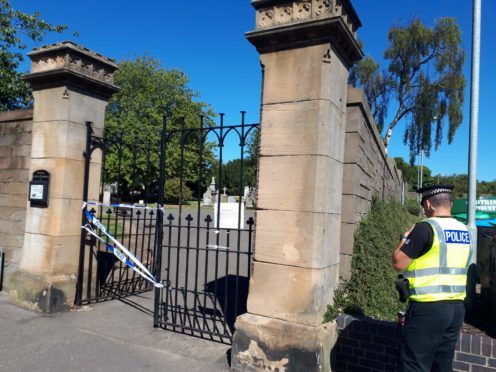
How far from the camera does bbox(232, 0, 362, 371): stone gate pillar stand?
12.5 feet

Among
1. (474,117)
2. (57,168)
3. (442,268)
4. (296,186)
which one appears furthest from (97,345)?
(474,117)

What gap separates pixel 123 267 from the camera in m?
7.27

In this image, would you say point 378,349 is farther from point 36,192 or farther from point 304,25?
point 36,192

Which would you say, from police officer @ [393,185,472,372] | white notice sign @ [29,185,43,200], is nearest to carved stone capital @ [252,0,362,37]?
police officer @ [393,185,472,372]

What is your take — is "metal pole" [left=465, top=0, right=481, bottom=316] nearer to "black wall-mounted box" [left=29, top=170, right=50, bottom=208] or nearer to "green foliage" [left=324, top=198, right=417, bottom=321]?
"green foliage" [left=324, top=198, right=417, bottom=321]

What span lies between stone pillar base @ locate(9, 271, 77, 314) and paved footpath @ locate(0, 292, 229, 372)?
13cm

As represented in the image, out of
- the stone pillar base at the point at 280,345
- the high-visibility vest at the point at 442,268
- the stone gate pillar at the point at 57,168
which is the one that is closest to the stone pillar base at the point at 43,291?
the stone gate pillar at the point at 57,168

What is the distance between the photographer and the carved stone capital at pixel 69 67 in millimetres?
5691

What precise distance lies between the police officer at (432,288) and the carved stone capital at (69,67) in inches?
201

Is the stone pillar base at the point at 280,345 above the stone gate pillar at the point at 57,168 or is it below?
below

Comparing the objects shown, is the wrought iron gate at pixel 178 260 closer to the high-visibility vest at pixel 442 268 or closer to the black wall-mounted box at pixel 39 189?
the black wall-mounted box at pixel 39 189

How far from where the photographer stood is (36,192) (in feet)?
18.9

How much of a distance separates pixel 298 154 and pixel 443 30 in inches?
1070

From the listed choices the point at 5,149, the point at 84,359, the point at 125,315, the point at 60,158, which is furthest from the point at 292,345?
the point at 5,149
